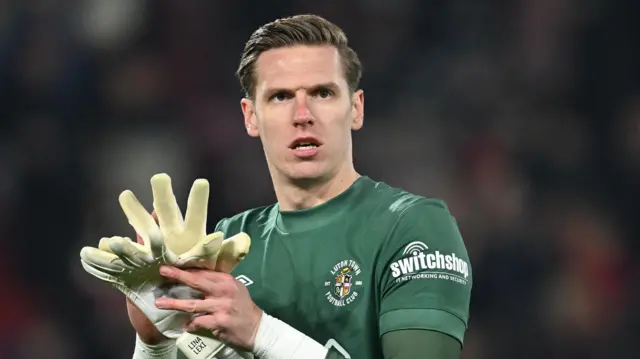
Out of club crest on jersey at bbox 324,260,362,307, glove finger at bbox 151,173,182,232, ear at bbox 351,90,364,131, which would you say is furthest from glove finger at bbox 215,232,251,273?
ear at bbox 351,90,364,131

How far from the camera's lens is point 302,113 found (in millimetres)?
2660

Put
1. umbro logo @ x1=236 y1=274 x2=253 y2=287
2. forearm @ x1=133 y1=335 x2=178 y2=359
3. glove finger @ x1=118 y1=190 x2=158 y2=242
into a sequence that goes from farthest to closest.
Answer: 1. umbro logo @ x1=236 y1=274 x2=253 y2=287
2. forearm @ x1=133 y1=335 x2=178 y2=359
3. glove finger @ x1=118 y1=190 x2=158 y2=242

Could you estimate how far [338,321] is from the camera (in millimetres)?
2521

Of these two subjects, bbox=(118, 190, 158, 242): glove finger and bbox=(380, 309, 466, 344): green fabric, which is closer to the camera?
bbox=(118, 190, 158, 242): glove finger

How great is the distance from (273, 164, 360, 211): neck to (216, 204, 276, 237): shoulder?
0.44 ft

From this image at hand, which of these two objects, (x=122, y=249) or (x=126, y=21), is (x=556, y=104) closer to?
(x=126, y=21)

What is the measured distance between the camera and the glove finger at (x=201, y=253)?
7.12 feet

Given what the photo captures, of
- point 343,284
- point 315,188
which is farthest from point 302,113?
point 343,284

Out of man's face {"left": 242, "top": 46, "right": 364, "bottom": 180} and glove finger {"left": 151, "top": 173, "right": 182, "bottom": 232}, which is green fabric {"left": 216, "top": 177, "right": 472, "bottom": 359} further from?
glove finger {"left": 151, "top": 173, "right": 182, "bottom": 232}

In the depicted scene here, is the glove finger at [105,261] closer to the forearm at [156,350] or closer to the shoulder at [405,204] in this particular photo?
the forearm at [156,350]

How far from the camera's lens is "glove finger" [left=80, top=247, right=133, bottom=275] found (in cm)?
221

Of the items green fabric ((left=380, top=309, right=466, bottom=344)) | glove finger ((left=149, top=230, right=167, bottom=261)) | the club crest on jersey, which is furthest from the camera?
the club crest on jersey

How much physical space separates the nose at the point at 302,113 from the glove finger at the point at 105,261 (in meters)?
0.69

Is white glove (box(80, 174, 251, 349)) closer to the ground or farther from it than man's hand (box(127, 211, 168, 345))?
farther from it
